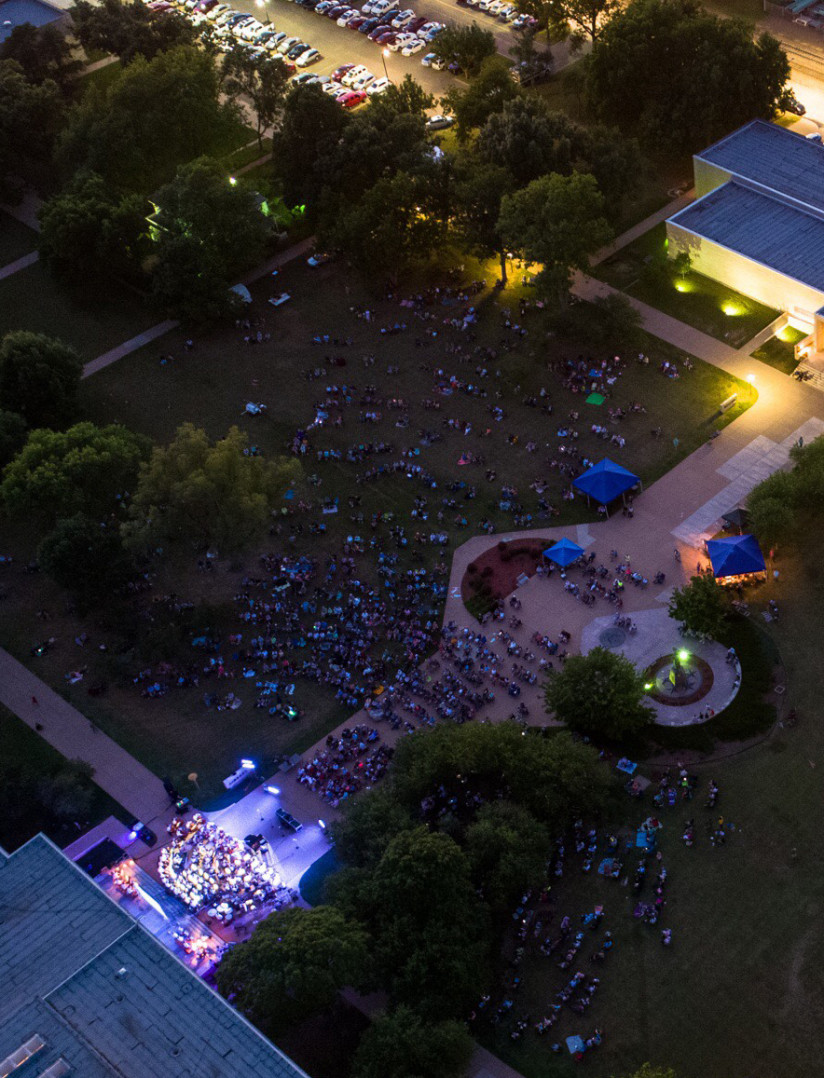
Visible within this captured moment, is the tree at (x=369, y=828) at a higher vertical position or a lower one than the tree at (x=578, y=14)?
lower

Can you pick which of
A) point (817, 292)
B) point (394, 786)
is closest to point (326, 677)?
point (394, 786)

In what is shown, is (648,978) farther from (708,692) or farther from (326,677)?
(326,677)

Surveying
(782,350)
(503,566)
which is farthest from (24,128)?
(782,350)

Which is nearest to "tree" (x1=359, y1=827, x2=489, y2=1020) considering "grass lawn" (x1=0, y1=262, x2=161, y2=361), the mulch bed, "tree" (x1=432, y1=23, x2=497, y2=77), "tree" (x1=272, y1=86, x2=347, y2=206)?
the mulch bed

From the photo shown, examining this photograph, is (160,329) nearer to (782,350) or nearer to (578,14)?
(782,350)

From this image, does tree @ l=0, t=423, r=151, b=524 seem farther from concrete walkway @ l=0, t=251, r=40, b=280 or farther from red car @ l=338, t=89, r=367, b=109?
red car @ l=338, t=89, r=367, b=109

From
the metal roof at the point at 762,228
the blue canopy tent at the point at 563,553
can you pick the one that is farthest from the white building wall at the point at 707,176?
the blue canopy tent at the point at 563,553

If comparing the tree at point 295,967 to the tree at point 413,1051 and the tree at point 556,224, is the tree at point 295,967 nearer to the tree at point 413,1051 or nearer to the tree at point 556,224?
the tree at point 413,1051
